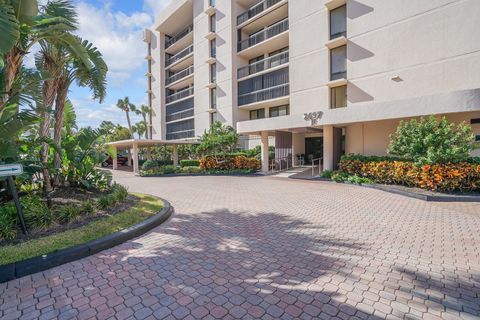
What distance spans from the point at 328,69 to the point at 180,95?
2205 cm

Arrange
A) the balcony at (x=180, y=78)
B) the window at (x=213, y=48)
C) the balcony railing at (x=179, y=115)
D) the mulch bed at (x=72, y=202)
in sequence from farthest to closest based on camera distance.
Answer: the balcony at (x=180, y=78)
the balcony railing at (x=179, y=115)
the window at (x=213, y=48)
the mulch bed at (x=72, y=202)

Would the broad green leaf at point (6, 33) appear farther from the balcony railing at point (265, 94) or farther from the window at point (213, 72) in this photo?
the window at point (213, 72)

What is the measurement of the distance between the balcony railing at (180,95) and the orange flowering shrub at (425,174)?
24903 millimetres

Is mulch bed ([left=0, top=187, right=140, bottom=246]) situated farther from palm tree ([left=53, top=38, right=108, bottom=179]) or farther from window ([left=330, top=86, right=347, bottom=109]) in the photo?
window ([left=330, top=86, right=347, bottom=109])

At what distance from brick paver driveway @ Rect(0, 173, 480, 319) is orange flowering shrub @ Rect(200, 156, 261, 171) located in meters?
12.2

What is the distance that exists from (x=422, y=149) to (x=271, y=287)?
9.47m

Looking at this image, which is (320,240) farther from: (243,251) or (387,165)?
(387,165)

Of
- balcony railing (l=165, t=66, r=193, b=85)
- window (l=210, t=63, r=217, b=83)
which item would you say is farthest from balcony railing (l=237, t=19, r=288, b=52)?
balcony railing (l=165, t=66, r=193, b=85)

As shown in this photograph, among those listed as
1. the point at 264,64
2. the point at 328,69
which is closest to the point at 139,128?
the point at 264,64

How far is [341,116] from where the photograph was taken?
1318cm

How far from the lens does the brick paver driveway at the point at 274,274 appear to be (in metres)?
2.95

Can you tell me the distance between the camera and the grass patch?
4.11 metres

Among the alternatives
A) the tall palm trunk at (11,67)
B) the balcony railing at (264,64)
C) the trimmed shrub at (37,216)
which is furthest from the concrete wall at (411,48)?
the trimmed shrub at (37,216)

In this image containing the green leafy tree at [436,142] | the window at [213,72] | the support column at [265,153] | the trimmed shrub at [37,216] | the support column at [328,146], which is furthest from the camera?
the window at [213,72]
